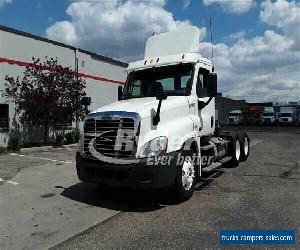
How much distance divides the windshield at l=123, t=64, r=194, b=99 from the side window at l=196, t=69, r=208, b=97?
280 millimetres

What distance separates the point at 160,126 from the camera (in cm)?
830

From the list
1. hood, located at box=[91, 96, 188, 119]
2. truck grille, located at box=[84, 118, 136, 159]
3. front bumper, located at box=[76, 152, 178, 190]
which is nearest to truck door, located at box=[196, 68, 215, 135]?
hood, located at box=[91, 96, 188, 119]

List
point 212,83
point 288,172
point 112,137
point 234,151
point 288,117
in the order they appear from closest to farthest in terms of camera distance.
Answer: point 112,137
point 212,83
point 288,172
point 234,151
point 288,117

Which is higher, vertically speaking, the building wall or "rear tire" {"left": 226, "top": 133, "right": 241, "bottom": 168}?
the building wall

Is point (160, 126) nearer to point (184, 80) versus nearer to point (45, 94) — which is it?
point (184, 80)

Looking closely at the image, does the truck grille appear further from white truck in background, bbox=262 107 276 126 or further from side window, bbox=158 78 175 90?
white truck in background, bbox=262 107 276 126

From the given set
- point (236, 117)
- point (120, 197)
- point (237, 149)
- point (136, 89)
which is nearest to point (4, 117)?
point (136, 89)

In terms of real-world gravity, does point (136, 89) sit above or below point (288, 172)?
above

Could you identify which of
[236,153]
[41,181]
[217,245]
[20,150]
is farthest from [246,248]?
[20,150]

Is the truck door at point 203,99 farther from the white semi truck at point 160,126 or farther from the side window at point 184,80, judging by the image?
the side window at point 184,80

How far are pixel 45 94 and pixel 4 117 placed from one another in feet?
6.68

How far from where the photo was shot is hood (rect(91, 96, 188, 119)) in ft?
26.9

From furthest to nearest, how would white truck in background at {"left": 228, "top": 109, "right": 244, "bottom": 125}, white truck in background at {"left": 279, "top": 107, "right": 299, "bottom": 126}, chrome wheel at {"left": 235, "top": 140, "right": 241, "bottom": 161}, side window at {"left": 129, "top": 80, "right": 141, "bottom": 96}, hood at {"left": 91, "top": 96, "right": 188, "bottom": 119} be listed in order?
white truck in background at {"left": 228, "top": 109, "right": 244, "bottom": 125}
white truck in background at {"left": 279, "top": 107, "right": 299, "bottom": 126}
chrome wheel at {"left": 235, "top": 140, "right": 241, "bottom": 161}
side window at {"left": 129, "top": 80, "right": 141, "bottom": 96}
hood at {"left": 91, "top": 96, "right": 188, "bottom": 119}

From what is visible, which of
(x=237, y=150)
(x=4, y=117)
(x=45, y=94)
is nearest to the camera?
(x=237, y=150)
